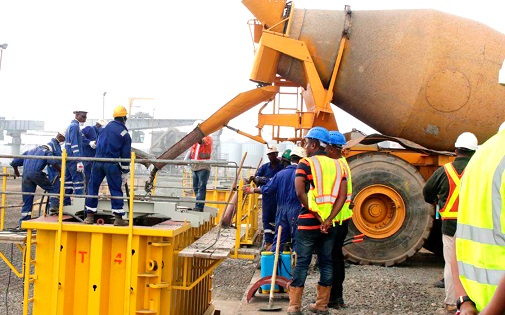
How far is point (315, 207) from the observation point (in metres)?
5.64

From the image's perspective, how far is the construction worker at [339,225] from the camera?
6039 millimetres

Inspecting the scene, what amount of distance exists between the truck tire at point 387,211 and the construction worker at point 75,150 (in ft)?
13.2

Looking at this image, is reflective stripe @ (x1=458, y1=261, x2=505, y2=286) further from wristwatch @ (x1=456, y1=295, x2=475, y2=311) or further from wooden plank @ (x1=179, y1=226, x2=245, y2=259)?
wooden plank @ (x1=179, y1=226, x2=245, y2=259)

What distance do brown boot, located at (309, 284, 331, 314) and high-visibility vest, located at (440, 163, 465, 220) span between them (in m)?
1.43

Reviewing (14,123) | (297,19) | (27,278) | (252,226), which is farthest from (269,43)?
(14,123)

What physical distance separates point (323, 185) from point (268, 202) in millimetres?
2880

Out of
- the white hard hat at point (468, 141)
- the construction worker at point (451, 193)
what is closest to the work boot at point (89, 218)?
the construction worker at point (451, 193)

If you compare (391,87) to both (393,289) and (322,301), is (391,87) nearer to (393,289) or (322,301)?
(393,289)

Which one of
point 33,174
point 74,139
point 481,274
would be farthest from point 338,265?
point 33,174

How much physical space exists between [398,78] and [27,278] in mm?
5833

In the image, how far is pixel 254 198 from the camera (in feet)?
32.3

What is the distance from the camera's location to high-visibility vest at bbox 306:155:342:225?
5.67 m

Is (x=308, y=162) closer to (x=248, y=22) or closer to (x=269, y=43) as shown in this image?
(x=269, y=43)

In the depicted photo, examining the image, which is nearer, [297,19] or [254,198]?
[297,19]
